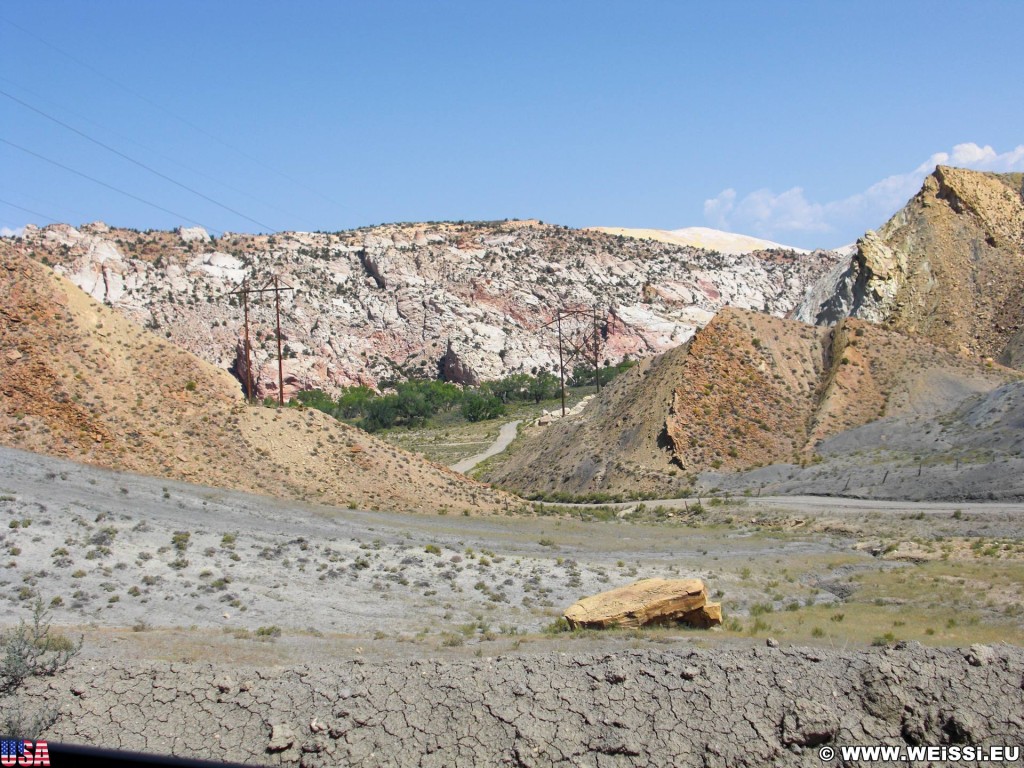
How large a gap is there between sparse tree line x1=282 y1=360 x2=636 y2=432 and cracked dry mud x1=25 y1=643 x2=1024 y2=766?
246ft

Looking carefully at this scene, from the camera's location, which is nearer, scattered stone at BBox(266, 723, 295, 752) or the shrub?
the shrub

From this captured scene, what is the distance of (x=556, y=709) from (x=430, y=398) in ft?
275

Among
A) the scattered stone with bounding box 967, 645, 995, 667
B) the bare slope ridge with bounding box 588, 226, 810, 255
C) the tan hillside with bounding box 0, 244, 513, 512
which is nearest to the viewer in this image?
the scattered stone with bounding box 967, 645, 995, 667

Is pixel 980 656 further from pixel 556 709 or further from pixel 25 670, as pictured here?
pixel 25 670

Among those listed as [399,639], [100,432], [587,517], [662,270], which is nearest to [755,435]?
[587,517]

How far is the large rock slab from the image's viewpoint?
15609 mm

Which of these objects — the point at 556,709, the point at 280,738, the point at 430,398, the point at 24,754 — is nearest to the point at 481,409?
the point at 430,398

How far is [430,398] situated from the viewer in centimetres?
9312

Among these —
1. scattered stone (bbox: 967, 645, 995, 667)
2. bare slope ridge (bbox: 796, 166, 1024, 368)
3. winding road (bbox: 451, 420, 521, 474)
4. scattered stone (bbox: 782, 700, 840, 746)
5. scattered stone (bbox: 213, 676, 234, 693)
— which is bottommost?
scattered stone (bbox: 782, 700, 840, 746)

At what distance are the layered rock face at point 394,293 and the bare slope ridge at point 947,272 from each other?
39.0 m

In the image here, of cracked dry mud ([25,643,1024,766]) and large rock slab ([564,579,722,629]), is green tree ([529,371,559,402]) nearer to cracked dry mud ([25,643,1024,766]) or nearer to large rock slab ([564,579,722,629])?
large rock slab ([564,579,722,629])

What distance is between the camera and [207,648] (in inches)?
507

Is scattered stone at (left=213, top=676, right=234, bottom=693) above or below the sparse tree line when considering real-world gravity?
below

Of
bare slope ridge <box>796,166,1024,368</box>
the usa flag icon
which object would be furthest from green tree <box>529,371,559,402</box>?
the usa flag icon
